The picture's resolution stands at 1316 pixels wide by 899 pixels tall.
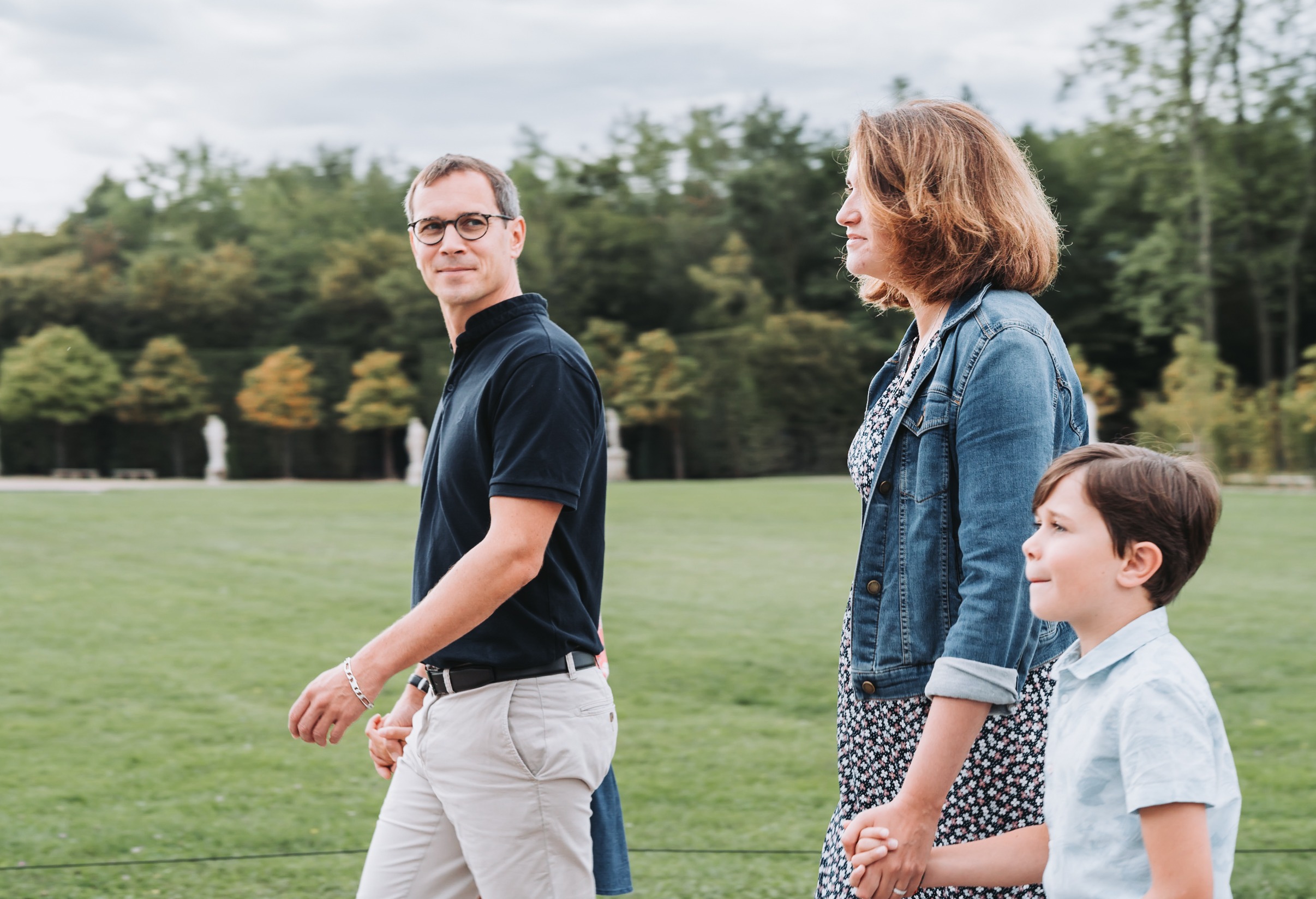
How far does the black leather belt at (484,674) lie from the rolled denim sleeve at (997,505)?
2.42ft

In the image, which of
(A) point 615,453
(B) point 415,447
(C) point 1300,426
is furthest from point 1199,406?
(B) point 415,447

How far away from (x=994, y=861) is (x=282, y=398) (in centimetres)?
3641

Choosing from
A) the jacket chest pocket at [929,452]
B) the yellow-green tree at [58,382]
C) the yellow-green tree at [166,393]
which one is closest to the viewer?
the jacket chest pocket at [929,452]

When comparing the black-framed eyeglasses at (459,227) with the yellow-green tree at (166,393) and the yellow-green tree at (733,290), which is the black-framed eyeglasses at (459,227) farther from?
the yellow-green tree at (733,290)

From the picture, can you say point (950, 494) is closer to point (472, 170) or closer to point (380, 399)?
point (472, 170)

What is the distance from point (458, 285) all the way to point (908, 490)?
3.14 feet

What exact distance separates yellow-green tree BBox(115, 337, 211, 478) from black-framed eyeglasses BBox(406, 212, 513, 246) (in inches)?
1435

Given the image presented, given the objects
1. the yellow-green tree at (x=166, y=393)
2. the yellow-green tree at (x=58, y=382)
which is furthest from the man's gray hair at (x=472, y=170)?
the yellow-green tree at (x=166, y=393)

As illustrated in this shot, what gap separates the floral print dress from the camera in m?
1.79

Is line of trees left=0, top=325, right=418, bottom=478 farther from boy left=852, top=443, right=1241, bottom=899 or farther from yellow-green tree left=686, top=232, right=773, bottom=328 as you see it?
boy left=852, top=443, right=1241, bottom=899

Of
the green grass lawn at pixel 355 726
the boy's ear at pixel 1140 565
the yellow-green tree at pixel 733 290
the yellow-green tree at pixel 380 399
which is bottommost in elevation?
the green grass lawn at pixel 355 726

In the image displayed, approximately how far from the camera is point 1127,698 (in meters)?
1.46

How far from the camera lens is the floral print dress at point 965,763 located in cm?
179

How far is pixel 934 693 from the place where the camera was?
1623mm
